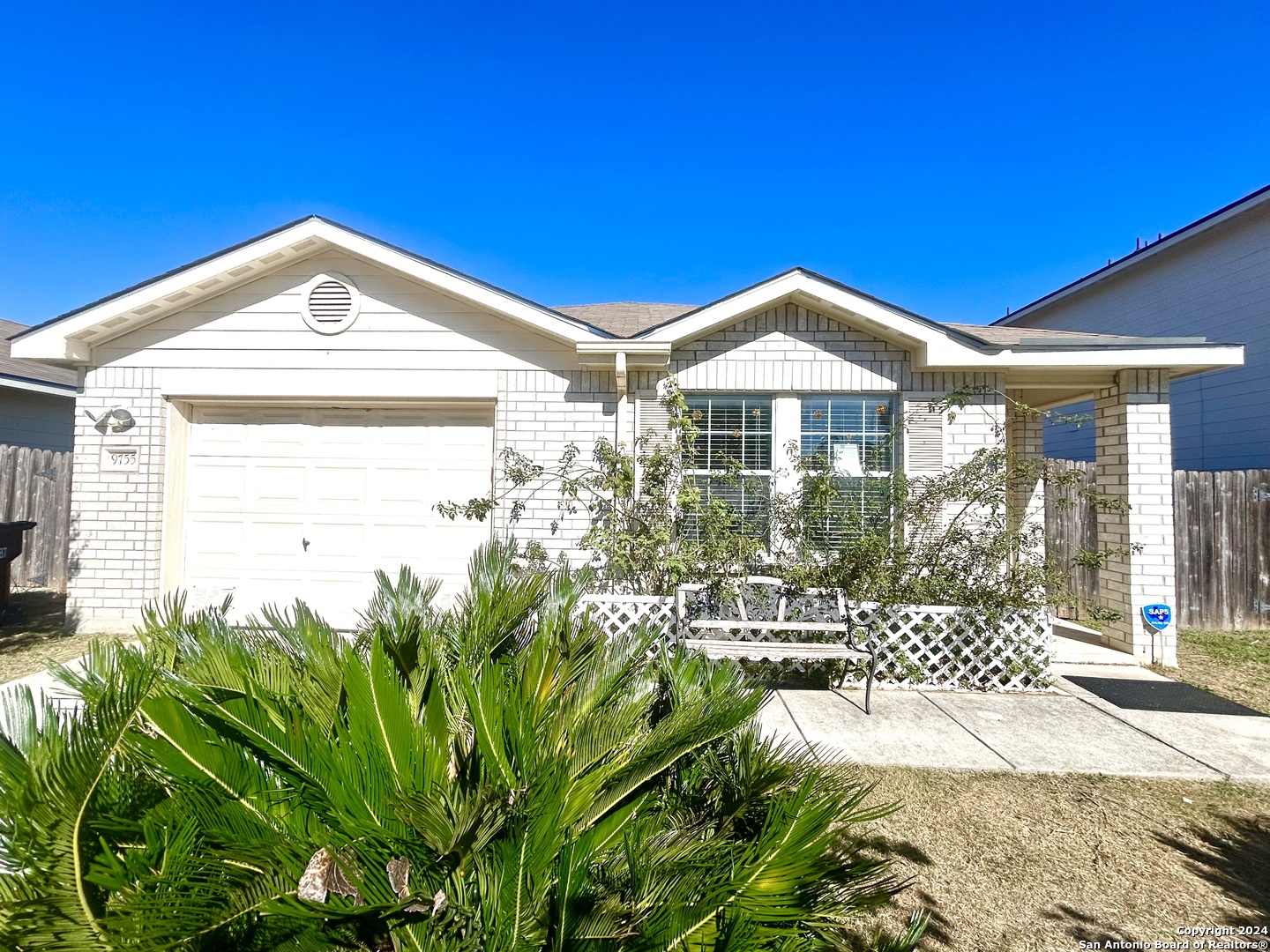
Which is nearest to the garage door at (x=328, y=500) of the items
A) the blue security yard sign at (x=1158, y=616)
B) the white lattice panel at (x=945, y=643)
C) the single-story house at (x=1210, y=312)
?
the white lattice panel at (x=945, y=643)

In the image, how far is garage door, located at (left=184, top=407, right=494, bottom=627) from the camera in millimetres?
7207

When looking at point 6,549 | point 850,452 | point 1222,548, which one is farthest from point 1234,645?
point 6,549

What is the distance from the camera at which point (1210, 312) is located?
36.6ft

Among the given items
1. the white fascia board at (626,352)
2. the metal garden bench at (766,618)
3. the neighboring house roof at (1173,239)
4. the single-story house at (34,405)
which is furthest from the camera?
the single-story house at (34,405)

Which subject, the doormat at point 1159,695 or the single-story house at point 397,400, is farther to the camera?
the single-story house at point 397,400

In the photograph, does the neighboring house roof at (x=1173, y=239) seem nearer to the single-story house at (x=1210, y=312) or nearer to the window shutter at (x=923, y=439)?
the single-story house at (x=1210, y=312)

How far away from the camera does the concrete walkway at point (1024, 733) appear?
165 inches

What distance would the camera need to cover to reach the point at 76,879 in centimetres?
125

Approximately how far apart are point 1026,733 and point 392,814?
4.99m

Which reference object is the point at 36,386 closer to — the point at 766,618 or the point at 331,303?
the point at 331,303

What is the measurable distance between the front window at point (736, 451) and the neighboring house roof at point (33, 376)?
1065cm

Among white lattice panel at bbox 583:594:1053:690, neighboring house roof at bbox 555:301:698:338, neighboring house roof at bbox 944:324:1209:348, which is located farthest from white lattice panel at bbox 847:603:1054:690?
neighboring house roof at bbox 555:301:698:338

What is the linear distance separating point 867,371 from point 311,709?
21.4ft

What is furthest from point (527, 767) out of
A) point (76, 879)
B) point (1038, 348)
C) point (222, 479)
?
point (222, 479)
